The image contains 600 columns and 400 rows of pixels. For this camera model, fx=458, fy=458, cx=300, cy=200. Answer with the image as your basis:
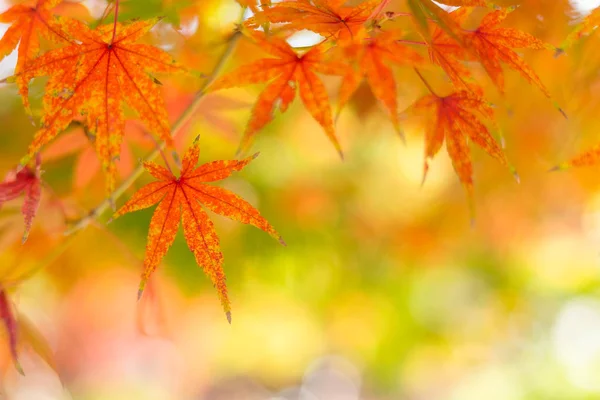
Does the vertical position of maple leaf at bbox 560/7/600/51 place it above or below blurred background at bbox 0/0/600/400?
below

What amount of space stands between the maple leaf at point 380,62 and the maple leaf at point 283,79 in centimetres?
3

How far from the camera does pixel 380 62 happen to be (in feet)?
1.64

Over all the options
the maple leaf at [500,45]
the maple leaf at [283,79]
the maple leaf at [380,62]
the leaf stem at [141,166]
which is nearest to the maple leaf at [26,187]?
the leaf stem at [141,166]

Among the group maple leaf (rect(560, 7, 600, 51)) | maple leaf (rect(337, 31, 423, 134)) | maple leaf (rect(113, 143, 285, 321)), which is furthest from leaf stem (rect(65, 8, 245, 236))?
maple leaf (rect(560, 7, 600, 51))

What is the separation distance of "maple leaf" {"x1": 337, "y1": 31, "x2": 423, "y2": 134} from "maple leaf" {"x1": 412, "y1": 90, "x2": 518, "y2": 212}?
5 cm

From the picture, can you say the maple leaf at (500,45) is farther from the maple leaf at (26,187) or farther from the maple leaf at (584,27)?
the maple leaf at (26,187)

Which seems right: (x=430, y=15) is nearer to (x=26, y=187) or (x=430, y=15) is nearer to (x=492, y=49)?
(x=492, y=49)

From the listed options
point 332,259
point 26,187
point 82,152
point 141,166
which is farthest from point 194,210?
point 332,259

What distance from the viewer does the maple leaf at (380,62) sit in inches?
18.5

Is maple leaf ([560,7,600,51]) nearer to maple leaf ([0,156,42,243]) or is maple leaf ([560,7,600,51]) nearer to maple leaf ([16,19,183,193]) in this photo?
maple leaf ([16,19,183,193])

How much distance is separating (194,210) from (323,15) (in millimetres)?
212

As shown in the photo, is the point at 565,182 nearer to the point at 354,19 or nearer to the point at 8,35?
the point at 354,19

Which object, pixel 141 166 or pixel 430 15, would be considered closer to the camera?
pixel 430 15

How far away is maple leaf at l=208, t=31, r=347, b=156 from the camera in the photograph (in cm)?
45
